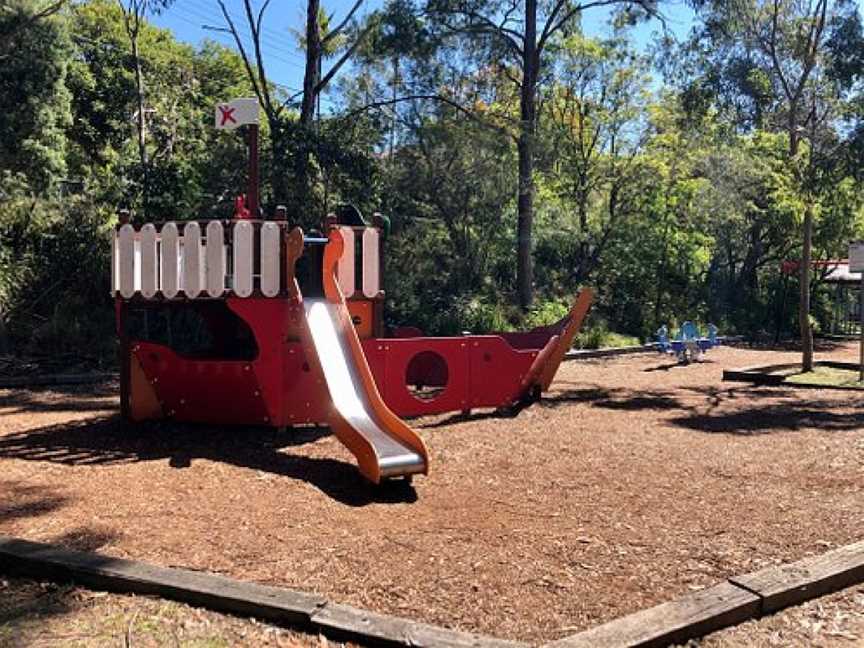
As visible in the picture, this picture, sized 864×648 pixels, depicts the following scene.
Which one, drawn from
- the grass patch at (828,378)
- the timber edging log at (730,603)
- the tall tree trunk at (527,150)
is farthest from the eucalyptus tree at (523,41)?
the timber edging log at (730,603)

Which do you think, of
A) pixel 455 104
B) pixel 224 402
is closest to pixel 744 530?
pixel 224 402

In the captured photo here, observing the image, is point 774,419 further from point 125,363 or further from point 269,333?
point 125,363

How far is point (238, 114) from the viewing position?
8609mm

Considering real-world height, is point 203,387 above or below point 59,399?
above

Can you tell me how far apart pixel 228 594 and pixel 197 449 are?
3.72 m

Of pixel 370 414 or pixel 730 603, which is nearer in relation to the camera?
pixel 730 603

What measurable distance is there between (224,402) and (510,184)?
42.3 feet

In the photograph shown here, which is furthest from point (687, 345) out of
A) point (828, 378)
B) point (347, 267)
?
point (347, 267)

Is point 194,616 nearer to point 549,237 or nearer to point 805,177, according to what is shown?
point 805,177

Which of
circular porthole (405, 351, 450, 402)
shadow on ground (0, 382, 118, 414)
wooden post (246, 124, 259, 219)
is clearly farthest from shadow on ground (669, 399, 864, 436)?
shadow on ground (0, 382, 118, 414)

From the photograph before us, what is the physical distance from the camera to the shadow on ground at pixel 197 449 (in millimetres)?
5816

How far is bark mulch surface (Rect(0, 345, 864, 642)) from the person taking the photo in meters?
3.84

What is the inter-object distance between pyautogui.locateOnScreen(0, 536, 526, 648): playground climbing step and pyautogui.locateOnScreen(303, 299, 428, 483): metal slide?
2.06 metres

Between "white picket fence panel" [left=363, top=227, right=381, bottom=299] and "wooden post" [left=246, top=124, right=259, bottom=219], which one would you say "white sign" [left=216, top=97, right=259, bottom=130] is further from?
"white picket fence panel" [left=363, top=227, right=381, bottom=299]
